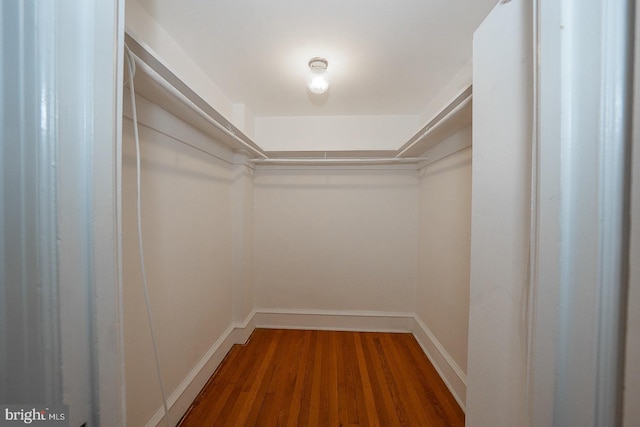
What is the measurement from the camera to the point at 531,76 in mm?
638

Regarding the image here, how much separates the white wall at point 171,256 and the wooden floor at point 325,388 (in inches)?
11.7

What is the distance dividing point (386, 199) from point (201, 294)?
2017 millimetres

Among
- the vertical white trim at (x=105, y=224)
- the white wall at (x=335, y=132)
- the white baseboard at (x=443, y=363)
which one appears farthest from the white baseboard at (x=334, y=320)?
the vertical white trim at (x=105, y=224)

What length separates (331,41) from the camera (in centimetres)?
142

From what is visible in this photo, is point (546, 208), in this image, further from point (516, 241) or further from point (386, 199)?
point (386, 199)

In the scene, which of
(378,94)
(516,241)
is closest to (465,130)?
(378,94)

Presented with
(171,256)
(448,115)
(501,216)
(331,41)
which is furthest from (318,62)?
(171,256)

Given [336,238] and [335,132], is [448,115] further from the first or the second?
[336,238]

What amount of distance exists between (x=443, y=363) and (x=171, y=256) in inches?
84.9

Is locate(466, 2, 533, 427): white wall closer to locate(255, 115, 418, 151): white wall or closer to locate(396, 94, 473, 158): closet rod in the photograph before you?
locate(396, 94, 473, 158): closet rod

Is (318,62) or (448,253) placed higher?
(318,62)

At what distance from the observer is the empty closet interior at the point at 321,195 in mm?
777

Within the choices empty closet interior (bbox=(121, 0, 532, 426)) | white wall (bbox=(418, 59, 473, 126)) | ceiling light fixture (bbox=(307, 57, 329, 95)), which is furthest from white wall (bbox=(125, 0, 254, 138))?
white wall (bbox=(418, 59, 473, 126))

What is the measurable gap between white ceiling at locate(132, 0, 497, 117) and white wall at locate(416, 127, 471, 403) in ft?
1.94
